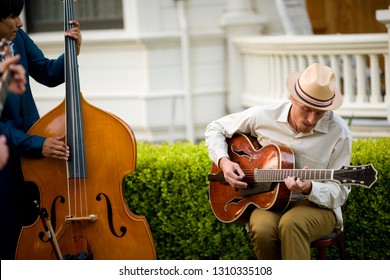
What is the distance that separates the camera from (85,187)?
4633mm

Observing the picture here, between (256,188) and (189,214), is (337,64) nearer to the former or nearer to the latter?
(189,214)

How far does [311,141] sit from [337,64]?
403cm

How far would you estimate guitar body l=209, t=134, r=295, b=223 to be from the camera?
449 centimetres

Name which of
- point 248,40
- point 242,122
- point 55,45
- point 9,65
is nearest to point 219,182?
point 242,122

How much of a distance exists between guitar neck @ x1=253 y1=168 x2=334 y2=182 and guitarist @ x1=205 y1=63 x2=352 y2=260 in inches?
1.5

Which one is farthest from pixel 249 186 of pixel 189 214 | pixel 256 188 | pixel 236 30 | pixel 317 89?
pixel 236 30

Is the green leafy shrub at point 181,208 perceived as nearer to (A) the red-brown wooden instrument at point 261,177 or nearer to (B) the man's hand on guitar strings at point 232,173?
(A) the red-brown wooden instrument at point 261,177

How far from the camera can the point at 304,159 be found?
15.1 ft

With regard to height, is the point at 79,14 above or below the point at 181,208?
above

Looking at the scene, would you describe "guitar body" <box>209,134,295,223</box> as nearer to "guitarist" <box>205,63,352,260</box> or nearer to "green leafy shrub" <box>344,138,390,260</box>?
"guitarist" <box>205,63,352,260</box>

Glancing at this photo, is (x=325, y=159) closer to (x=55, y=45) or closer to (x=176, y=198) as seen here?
(x=176, y=198)

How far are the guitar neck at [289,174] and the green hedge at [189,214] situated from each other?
105cm
